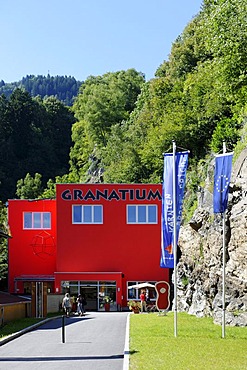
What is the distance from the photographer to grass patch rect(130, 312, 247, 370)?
16.0 meters

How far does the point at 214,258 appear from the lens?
1335 inches

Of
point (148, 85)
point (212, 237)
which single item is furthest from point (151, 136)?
point (212, 237)

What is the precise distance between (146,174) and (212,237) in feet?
123

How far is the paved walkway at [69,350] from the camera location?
16.9 m

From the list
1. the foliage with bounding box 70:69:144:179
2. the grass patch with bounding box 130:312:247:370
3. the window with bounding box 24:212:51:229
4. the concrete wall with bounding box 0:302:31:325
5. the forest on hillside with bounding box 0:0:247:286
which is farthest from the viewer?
the foliage with bounding box 70:69:144:179

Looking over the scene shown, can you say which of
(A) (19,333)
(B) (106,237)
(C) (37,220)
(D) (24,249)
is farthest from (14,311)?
(C) (37,220)

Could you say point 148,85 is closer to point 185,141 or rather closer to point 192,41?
point 192,41

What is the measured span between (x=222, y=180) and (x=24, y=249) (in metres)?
32.7

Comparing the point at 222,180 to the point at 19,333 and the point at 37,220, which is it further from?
the point at 37,220

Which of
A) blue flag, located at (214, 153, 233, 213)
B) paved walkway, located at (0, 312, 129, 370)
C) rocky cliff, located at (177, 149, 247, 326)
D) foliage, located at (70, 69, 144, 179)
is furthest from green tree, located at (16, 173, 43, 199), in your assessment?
blue flag, located at (214, 153, 233, 213)

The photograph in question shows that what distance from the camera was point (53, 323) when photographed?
114 feet

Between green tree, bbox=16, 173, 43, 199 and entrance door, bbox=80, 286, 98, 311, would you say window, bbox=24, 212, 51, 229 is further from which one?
green tree, bbox=16, 173, 43, 199

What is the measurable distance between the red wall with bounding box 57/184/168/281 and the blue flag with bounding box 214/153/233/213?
91.1 feet

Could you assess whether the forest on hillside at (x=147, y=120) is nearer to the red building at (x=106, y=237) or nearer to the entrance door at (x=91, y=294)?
the red building at (x=106, y=237)
